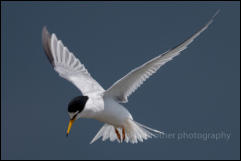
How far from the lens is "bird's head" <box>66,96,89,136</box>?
5.72 metres

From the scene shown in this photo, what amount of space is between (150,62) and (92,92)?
1042 millimetres

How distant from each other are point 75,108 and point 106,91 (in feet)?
1.99

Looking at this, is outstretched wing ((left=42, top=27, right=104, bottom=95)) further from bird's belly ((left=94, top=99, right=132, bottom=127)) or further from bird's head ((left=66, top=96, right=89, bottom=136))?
bird's head ((left=66, top=96, right=89, bottom=136))

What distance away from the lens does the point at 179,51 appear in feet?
18.9

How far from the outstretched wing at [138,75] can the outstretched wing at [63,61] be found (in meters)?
0.72

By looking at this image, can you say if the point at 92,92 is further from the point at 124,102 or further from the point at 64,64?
the point at 64,64

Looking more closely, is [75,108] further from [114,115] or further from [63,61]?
[63,61]

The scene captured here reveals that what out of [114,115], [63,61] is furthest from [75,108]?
[63,61]

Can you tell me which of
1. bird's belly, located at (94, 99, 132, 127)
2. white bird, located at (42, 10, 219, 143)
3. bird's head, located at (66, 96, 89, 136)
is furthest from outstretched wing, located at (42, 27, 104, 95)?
bird's head, located at (66, 96, 89, 136)

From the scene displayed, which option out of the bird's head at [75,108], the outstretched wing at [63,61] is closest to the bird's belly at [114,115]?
the bird's head at [75,108]

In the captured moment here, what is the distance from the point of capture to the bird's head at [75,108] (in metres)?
5.72

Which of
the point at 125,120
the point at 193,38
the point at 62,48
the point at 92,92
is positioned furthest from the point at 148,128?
the point at 62,48

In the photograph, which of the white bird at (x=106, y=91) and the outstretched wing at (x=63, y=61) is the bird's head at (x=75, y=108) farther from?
the outstretched wing at (x=63, y=61)

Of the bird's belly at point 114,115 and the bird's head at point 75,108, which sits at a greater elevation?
the bird's head at point 75,108
